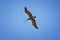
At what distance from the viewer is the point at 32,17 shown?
54.4 metres

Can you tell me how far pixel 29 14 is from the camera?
54.2 metres

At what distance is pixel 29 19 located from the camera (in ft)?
181

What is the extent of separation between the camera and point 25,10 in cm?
5353

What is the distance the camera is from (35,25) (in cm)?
5603

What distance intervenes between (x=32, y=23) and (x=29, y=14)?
7.30 feet

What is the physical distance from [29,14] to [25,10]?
1010 mm

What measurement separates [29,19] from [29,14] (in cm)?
113

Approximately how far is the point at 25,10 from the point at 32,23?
10.4 ft

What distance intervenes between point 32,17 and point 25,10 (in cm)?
165

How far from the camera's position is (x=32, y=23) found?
55.9 meters

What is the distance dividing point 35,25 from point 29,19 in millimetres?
1604

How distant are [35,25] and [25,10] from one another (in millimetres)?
3606
